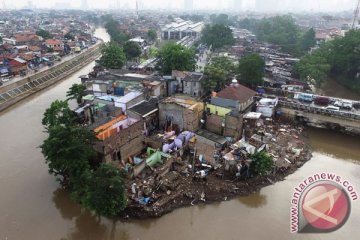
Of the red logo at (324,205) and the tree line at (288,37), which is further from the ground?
the red logo at (324,205)

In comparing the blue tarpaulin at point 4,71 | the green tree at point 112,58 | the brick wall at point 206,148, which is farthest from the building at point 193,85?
the blue tarpaulin at point 4,71

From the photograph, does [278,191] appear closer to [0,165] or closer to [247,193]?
[247,193]

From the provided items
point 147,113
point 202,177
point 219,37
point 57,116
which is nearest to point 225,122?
point 202,177

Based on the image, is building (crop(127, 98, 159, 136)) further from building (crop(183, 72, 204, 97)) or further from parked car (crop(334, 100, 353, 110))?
parked car (crop(334, 100, 353, 110))

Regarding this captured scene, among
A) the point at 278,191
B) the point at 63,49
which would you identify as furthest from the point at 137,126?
the point at 63,49

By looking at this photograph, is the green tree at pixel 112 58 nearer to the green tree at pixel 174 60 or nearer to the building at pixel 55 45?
the green tree at pixel 174 60

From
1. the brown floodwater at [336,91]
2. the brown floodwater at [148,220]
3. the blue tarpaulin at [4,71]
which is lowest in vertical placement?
the brown floodwater at [148,220]
